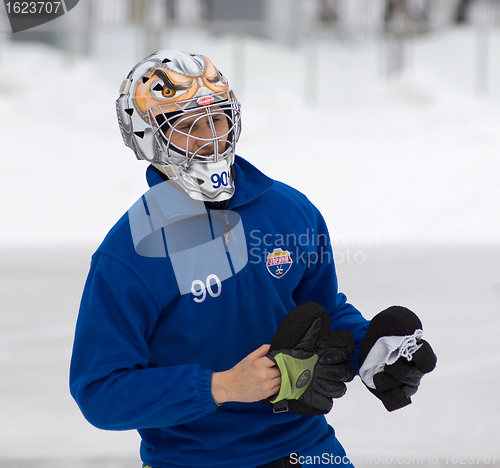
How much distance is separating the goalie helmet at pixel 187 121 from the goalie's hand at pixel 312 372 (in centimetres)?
38

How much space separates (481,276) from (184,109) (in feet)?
16.6

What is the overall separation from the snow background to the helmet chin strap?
1600 mm

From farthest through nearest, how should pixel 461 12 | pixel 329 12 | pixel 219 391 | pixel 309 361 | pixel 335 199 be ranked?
pixel 461 12 < pixel 329 12 < pixel 335 199 < pixel 309 361 < pixel 219 391

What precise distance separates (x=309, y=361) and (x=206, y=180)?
1.50 feet

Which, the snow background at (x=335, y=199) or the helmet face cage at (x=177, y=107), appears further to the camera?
the snow background at (x=335, y=199)

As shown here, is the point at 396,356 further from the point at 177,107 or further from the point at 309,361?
the point at 177,107

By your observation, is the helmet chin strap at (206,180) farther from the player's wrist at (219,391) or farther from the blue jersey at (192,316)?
the player's wrist at (219,391)

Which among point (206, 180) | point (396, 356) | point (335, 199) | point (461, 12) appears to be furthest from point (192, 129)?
point (461, 12)

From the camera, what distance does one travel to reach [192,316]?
1.45 meters

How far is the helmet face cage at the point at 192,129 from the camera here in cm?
152

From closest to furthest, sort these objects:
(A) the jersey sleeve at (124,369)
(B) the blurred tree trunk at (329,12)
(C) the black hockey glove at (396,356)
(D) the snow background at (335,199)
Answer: (A) the jersey sleeve at (124,369) < (C) the black hockey glove at (396,356) < (D) the snow background at (335,199) < (B) the blurred tree trunk at (329,12)

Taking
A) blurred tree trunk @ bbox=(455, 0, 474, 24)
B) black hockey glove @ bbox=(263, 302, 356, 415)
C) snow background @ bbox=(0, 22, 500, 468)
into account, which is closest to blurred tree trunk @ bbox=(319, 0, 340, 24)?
blurred tree trunk @ bbox=(455, 0, 474, 24)

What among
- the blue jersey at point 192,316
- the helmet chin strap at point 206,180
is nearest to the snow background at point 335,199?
the blue jersey at point 192,316

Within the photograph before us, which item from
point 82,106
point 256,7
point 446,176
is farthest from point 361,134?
point 82,106
